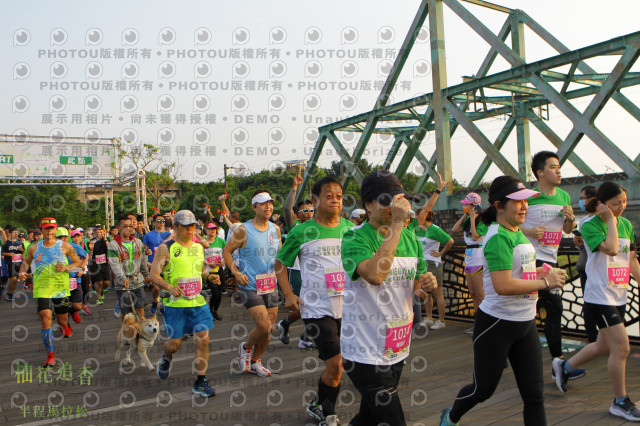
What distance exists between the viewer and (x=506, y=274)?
3.16 metres

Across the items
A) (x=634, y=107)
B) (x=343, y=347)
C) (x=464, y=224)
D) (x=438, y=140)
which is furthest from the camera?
(x=438, y=140)

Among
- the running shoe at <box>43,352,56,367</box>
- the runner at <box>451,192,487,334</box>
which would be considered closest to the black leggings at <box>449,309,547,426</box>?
the runner at <box>451,192,487,334</box>

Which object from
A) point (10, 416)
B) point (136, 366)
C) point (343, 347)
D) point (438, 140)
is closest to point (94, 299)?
point (136, 366)

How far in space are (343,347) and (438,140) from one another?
559 inches

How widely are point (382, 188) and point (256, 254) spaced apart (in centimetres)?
332

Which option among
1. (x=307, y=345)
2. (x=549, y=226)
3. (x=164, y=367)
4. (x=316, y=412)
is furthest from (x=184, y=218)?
(x=549, y=226)

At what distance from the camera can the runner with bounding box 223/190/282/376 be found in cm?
564

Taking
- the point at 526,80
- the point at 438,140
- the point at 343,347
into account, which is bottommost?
the point at 343,347

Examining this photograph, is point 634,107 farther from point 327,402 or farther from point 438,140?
point 327,402

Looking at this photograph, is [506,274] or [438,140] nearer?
[506,274]

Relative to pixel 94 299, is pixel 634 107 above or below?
above

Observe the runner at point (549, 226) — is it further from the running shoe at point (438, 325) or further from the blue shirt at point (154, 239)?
the blue shirt at point (154, 239)

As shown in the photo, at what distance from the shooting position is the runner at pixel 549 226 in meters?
5.00

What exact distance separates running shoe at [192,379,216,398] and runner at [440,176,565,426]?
2713mm
